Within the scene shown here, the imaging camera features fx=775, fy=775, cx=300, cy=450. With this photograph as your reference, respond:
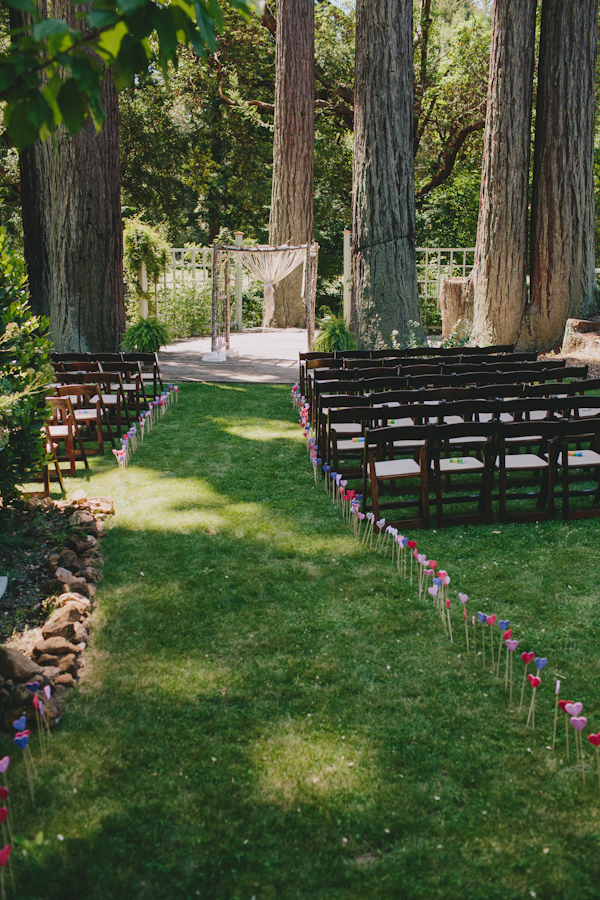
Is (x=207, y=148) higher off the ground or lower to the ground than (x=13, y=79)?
higher

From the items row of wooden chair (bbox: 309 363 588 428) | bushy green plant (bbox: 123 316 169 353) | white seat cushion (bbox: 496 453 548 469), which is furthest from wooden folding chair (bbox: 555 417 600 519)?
bushy green plant (bbox: 123 316 169 353)

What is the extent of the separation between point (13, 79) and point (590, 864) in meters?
3.41

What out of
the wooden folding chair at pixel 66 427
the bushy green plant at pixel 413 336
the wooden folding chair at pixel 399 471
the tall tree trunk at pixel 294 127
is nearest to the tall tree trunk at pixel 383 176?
the bushy green plant at pixel 413 336

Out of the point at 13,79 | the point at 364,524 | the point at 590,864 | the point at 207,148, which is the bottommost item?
the point at 590,864

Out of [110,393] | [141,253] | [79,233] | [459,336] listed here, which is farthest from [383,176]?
[110,393]

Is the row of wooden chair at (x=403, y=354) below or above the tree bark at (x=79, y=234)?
below

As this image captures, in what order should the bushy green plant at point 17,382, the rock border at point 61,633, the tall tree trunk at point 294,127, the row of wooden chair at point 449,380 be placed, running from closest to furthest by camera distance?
1. the rock border at point 61,633
2. the bushy green plant at point 17,382
3. the row of wooden chair at point 449,380
4. the tall tree trunk at point 294,127

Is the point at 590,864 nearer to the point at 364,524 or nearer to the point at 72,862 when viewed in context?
the point at 72,862

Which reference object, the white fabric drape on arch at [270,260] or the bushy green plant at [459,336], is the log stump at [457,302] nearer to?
the bushy green plant at [459,336]

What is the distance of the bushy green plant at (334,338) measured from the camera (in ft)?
44.3

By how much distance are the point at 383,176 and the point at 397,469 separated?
8382 millimetres

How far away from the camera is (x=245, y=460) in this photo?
8.68 meters

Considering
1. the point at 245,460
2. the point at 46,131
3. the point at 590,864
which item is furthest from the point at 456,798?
the point at 245,460

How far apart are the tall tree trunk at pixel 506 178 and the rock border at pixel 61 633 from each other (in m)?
9.92
